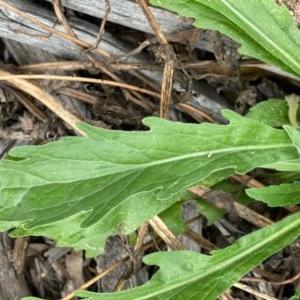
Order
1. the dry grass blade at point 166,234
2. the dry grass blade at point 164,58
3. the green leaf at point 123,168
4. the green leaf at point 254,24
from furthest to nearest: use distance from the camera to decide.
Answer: the dry grass blade at point 166,234, the dry grass blade at point 164,58, the green leaf at point 254,24, the green leaf at point 123,168

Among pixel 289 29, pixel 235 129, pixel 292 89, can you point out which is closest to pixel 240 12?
pixel 289 29

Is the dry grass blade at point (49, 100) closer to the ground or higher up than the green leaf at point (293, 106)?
closer to the ground

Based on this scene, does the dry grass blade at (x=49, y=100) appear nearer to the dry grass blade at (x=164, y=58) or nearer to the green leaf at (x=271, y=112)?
the dry grass blade at (x=164, y=58)

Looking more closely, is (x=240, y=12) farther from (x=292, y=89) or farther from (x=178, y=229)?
(x=178, y=229)

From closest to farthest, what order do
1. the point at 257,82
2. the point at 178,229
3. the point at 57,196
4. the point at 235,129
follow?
the point at 57,196 → the point at 235,129 → the point at 178,229 → the point at 257,82

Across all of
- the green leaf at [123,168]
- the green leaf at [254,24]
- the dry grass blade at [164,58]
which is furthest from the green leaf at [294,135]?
the dry grass blade at [164,58]

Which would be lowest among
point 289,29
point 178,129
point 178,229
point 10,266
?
point 10,266

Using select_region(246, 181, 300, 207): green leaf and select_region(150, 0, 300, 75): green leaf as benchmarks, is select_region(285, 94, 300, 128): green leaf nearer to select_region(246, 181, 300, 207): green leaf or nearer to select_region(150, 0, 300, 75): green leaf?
select_region(150, 0, 300, 75): green leaf
